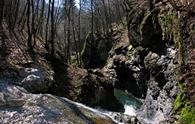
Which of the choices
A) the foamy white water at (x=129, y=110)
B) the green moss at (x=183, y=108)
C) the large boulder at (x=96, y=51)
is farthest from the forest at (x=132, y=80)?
the large boulder at (x=96, y=51)

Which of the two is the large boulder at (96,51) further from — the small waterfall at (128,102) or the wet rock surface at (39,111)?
the wet rock surface at (39,111)

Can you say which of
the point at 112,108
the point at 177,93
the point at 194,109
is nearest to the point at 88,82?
the point at 112,108

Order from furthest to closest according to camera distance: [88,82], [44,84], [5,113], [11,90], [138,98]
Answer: [138,98], [88,82], [44,84], [11,90], [5,113]

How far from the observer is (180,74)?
1531 cm

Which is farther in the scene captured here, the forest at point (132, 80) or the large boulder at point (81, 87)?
the large boulder at point (81, 87)

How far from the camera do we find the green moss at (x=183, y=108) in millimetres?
13325

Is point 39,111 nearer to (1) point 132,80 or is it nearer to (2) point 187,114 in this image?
(2) point 187,114

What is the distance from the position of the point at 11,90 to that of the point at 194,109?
23.8 feet

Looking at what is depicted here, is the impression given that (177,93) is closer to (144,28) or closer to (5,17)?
(144,28)

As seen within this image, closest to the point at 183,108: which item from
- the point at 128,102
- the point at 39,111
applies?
the point at 39,111

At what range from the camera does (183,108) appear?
1416 centimetres

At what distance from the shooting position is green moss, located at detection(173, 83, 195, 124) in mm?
13325

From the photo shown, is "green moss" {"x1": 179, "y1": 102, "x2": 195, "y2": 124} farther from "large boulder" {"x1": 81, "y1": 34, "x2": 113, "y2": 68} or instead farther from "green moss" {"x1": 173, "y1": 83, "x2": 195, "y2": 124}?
"large boulder" {"x1": 81, "y1": 34, "x2": 113, "y2": 68}

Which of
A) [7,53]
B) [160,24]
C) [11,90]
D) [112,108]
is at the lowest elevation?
[112,108]
